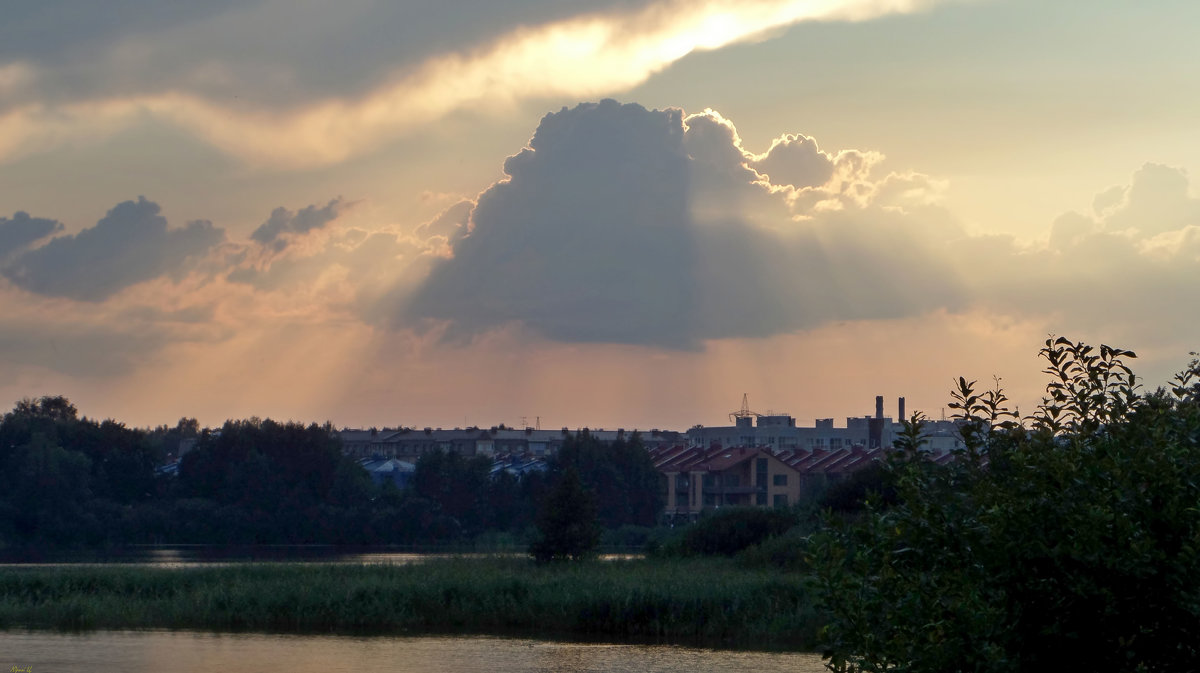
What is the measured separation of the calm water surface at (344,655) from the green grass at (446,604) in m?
1.82

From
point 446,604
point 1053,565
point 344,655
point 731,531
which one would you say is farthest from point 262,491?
point 1053,565

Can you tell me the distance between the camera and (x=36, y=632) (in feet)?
105

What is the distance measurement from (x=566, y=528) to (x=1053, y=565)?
40.5 meters

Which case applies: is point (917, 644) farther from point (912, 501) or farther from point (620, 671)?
point (620, 671)

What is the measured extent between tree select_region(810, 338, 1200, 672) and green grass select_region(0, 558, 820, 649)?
941 inches

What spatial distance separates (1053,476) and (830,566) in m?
1.41

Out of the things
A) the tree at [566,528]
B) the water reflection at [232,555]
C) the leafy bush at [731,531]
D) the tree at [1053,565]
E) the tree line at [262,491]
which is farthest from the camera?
the tree line at [262,491]

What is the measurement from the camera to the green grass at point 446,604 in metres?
32.4

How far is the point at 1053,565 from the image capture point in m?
6.64

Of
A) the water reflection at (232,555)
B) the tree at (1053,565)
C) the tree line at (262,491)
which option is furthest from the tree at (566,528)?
the tree at (1053,565)

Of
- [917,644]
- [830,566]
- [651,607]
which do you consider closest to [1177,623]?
[917,644]

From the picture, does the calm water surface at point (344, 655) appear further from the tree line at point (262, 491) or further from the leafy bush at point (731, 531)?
the tree line at point (262, 491)

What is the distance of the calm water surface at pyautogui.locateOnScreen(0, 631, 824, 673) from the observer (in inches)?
1042

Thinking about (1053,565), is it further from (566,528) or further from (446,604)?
(566,528)
